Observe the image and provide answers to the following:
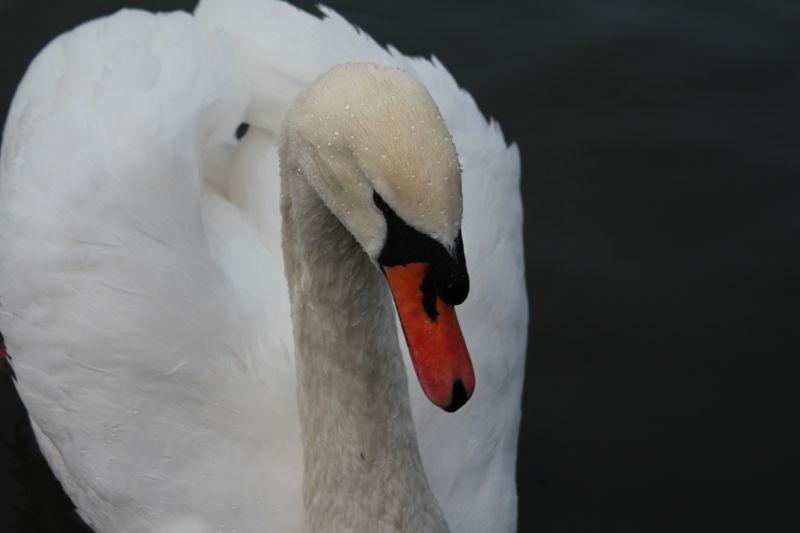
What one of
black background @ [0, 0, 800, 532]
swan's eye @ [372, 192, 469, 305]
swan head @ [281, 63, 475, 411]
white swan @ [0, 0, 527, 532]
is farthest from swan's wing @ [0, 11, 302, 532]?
swan's eye @ [372, 192, 469, 305]

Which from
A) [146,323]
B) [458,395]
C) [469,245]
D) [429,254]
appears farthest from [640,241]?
[429,254]

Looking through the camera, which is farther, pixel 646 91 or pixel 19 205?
pixel 646 91

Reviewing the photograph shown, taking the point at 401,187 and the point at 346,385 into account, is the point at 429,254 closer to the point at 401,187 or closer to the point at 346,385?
the point at 401,187

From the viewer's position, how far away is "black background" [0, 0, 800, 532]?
17.9 feet

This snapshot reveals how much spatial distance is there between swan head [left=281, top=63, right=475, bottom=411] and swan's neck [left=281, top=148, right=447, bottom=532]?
0.24 metres

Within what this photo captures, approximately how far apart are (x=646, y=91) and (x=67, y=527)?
3.93m

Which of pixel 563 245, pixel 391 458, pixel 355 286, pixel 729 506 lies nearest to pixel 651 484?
pixel 729 506

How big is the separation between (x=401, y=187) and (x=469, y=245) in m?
1.92

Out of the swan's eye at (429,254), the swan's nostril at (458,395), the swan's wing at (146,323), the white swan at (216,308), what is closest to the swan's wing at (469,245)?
the white swan at (216,308)

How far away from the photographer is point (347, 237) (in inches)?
127

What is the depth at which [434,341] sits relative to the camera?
292 centimetres

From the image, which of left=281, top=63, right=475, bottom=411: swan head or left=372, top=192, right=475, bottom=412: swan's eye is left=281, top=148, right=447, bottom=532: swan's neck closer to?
left=281, top=63, right=475, bottom=411: swan head

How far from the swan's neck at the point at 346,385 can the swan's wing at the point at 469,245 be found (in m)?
0.46

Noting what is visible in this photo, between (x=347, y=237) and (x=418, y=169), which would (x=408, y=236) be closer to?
(x=418, y=169)
